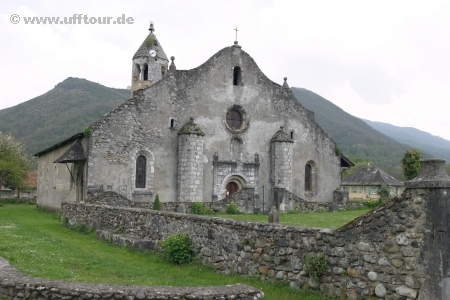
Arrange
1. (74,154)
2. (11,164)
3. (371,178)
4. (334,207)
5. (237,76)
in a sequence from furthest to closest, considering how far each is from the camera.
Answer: (371,178) → (11,164) → (237,76) → (334,207) → (74,154)

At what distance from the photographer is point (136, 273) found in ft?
35.6

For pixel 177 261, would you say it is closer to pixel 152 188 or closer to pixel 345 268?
pixel 345 268

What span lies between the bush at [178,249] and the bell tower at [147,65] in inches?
976

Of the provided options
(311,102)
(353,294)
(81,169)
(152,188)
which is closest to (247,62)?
Answer: (152,188)

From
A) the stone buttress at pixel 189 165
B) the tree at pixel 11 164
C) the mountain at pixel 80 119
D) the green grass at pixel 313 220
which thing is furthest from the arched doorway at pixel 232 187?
the mountain at pixel 80 119

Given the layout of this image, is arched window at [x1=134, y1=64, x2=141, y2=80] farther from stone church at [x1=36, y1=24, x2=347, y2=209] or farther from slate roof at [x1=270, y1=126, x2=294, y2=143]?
slate roof at [x1=270, y1=126, x2=294, y2=143]

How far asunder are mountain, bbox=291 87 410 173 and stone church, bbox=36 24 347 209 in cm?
7635

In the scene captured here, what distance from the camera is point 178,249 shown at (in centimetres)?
1209

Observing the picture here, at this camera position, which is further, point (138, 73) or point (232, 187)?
point (138, 73)

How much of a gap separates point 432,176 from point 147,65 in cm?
3035

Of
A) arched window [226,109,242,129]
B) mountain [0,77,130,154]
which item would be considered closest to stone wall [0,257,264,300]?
arched window [226,109,242,129]

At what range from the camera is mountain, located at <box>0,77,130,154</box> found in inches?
2928

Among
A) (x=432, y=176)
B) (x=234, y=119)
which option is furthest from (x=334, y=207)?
(x=432, y=176)

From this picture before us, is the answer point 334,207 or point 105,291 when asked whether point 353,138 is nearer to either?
point 334,207
